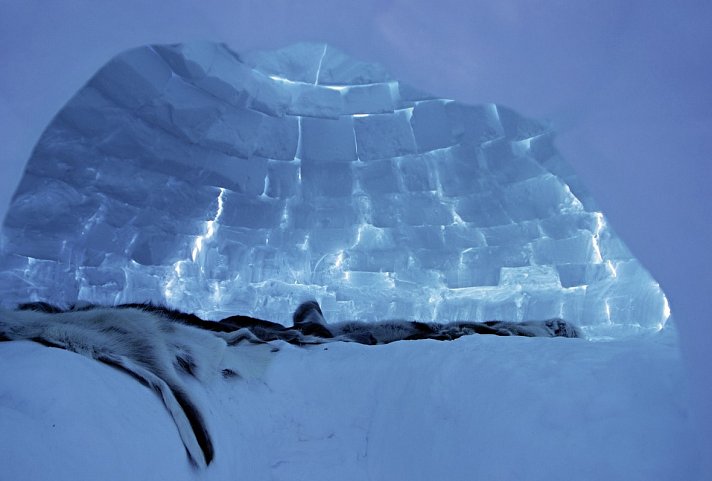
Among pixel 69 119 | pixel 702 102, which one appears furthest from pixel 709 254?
pixel 69 119

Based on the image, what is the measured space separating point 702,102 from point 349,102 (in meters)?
4.54

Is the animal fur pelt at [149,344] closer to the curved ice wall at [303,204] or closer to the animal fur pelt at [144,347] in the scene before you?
the animal fur pelt at [144,347]

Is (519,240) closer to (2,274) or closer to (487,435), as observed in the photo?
(487,435)

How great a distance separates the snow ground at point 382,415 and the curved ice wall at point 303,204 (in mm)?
3322

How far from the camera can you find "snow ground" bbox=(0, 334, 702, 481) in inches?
54.1

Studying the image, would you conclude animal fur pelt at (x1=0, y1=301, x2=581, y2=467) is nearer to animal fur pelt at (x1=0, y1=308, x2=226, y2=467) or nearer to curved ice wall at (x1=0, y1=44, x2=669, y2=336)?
animal fur pelt at (x1=0, y1=308, x2=226, y2=467)

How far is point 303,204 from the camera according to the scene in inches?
242

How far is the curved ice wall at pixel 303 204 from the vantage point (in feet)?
17.3

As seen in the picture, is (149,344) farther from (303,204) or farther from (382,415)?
(303,204)

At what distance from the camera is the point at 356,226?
6.27 metres

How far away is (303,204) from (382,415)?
406cm

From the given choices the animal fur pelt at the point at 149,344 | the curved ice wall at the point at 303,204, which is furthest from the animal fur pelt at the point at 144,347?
the curved ice wall at the point at 303,204

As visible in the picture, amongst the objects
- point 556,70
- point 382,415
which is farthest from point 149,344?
point 556,70

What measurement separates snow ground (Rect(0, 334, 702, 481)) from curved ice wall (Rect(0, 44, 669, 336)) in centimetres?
332
